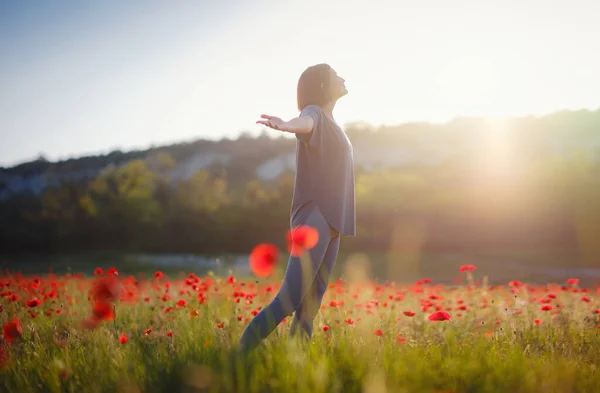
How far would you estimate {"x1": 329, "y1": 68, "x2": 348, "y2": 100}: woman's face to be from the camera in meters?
3.12

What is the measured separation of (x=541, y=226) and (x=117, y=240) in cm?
1669

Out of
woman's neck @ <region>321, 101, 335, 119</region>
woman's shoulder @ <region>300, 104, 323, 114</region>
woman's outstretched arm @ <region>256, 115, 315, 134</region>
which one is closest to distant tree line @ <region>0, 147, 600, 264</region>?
woman's neck @ <region>321, 101, 335, 119</region>

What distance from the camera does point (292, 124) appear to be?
2.72 m

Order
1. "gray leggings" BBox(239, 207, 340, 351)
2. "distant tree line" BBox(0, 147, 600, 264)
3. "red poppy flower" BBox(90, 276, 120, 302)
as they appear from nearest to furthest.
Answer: "red poppy flower" BBox(90, 276, 120, 302) < "gray leggings" BBox(239, 207, 340, 351) < "distant tree line" BBox(0, 147, 600, 264)

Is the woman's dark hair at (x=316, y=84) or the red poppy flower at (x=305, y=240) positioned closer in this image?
the red poppy flower at (x=305, y=240)

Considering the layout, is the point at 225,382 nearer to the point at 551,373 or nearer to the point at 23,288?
the point at 551,373

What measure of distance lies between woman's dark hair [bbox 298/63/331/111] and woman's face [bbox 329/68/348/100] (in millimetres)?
19

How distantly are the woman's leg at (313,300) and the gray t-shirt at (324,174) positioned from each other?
0.70 feet

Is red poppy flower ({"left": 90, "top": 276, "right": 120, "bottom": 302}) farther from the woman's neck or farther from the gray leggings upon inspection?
the woman's neck

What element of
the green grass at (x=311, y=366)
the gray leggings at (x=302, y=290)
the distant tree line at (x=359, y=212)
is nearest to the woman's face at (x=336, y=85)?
the gray leggings at (x=302, y=290)

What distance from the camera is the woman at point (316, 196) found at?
285 cm

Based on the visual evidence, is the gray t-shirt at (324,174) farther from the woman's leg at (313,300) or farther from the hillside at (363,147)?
the hillside at (363,147)

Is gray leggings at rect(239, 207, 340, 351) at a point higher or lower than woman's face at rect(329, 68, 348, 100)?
lower

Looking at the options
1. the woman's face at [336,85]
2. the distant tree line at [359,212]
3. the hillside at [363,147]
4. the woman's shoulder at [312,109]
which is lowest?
the distant tree line at [359,212]
